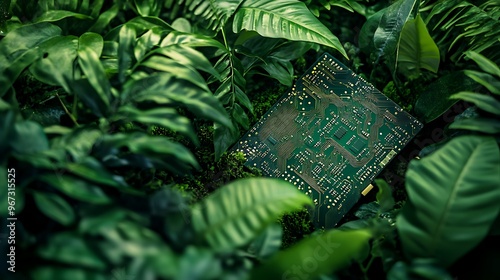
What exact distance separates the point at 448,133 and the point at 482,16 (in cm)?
44

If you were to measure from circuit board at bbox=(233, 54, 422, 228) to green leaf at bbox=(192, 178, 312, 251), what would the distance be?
67 cm

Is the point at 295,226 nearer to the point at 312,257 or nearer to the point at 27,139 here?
the point at 312,257

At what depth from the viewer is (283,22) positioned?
1.62 metres

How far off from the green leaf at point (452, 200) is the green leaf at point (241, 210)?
0.92 ft

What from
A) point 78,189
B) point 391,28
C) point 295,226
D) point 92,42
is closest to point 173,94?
point 78,189

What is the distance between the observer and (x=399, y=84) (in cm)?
181

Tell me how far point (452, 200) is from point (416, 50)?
80cm

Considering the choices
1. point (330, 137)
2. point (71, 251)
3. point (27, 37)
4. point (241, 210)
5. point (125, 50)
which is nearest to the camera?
point (71, 251)

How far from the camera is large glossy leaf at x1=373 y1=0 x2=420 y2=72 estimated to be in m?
1.65

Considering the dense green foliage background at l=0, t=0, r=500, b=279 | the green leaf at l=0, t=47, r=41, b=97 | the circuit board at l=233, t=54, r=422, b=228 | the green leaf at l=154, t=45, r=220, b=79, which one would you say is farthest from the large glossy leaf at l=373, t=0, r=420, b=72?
the green leaf at l=0, t=47, r=41, b=97

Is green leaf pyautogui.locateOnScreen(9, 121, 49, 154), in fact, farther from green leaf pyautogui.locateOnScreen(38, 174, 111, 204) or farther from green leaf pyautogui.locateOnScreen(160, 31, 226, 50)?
green leaf pyautogui.locateOnScreen(160, 31, 226, 50)

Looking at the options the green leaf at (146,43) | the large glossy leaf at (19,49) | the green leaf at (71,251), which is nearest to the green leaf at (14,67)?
the large glossy leaf at (19,49)

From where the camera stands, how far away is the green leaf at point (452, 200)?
1.04 meters

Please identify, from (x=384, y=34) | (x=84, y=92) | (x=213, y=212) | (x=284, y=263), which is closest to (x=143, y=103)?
(x=84, y=92)
